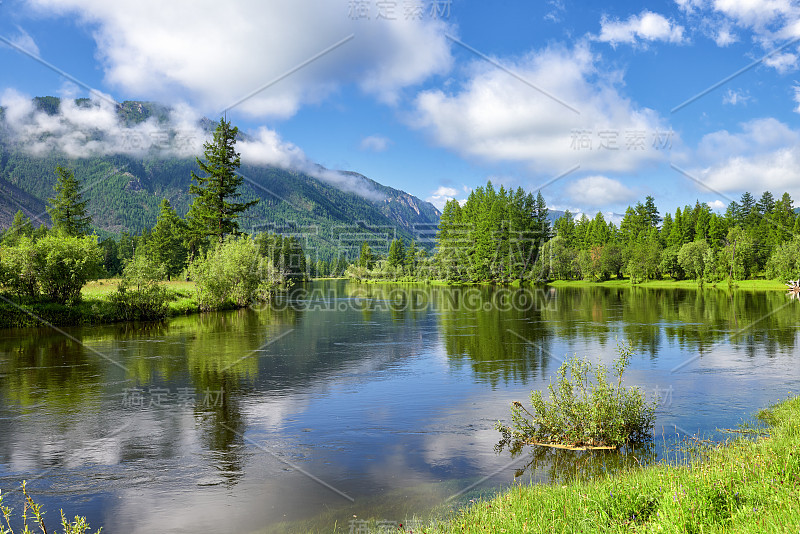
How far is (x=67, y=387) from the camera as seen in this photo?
19.7 meters

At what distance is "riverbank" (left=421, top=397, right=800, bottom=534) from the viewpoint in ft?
20.2

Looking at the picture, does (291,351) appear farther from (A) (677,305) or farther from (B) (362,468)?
(A) (677,305)

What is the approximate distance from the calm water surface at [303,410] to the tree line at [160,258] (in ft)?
15.8

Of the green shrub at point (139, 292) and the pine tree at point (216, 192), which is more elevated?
the pine tree at point (216, 192)

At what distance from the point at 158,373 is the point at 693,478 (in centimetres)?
2061

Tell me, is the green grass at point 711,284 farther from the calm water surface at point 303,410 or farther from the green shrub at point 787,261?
the calm water surface at point 303,410

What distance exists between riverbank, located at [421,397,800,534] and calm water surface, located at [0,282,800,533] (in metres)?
1.99

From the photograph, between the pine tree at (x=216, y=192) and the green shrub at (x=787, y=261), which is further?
the green shrub at (x=787, y=261)

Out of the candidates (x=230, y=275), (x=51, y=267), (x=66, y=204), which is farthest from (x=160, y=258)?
(x=51, y=267)

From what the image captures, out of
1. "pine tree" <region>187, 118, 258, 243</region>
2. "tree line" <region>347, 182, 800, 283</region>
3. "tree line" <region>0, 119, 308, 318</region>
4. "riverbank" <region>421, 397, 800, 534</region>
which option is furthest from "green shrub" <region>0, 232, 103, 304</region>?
"tree line" <region>347, 182, 800, 283</region>

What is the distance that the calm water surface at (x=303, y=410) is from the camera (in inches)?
411

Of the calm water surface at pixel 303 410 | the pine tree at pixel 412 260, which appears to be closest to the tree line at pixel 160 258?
the calm water surface at pixel 303 410

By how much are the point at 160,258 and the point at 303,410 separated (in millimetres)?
86621

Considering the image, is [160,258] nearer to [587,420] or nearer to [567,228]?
[587,420]
